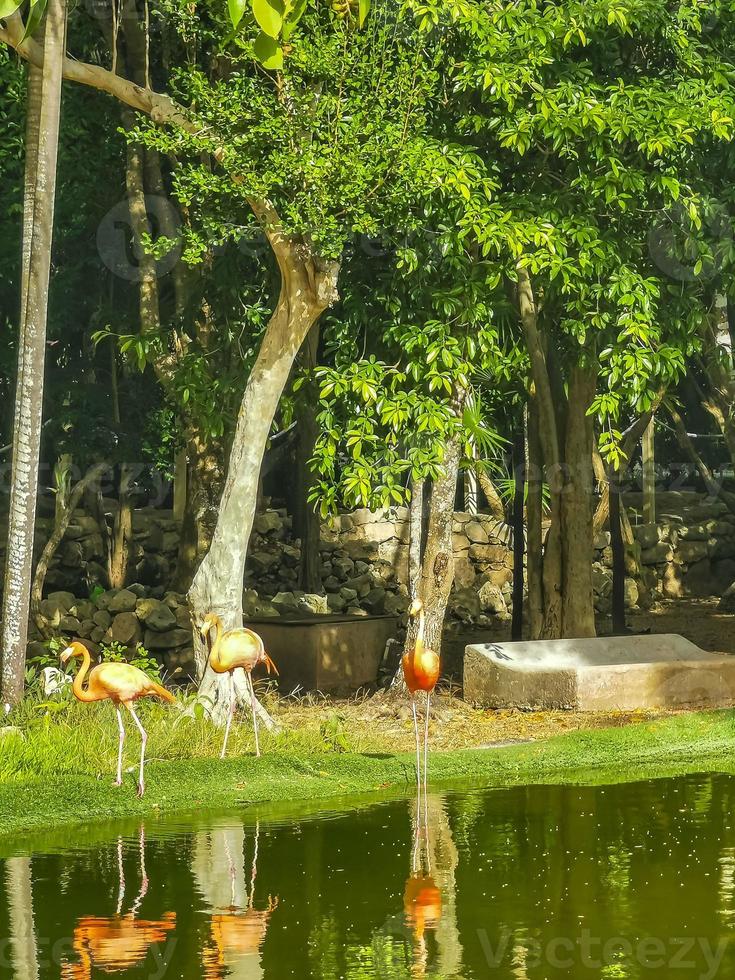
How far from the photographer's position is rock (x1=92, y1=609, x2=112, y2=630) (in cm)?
1739

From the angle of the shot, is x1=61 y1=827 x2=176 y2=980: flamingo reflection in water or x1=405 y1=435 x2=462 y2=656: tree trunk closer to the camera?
x1=61 y1=827 x2=176 y2=980: flamingo reflection in water

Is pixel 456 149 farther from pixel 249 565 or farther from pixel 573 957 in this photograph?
pixel 249 565

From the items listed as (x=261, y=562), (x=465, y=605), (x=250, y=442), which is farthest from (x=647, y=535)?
(x=250, y=442)

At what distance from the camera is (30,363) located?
35.3 ft

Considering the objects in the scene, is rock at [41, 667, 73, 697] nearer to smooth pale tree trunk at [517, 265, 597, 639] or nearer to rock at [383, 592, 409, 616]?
smooth pale tree trunk at [517, 265, 597, 639]

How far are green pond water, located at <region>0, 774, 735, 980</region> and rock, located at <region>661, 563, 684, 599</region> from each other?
14761 mm

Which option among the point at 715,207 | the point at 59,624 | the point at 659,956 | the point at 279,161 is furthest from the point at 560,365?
the point at 659,956

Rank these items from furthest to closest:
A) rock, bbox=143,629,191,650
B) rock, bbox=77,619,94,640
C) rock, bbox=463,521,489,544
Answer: rock, bbox=463,521,489,544 < rock, bbox=77,619,94,640 < rock, bbox=143,629,191,650

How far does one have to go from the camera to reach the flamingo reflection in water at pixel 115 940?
5.43 metres

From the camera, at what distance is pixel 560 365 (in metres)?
15.2

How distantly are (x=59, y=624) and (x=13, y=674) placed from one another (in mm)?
6790

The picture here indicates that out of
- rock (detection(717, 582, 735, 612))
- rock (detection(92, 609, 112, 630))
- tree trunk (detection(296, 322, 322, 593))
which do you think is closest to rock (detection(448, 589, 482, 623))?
tree trunk (detection(296, 322, 322, 593))

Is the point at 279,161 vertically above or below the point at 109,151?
below

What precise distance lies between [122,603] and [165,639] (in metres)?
0.99
